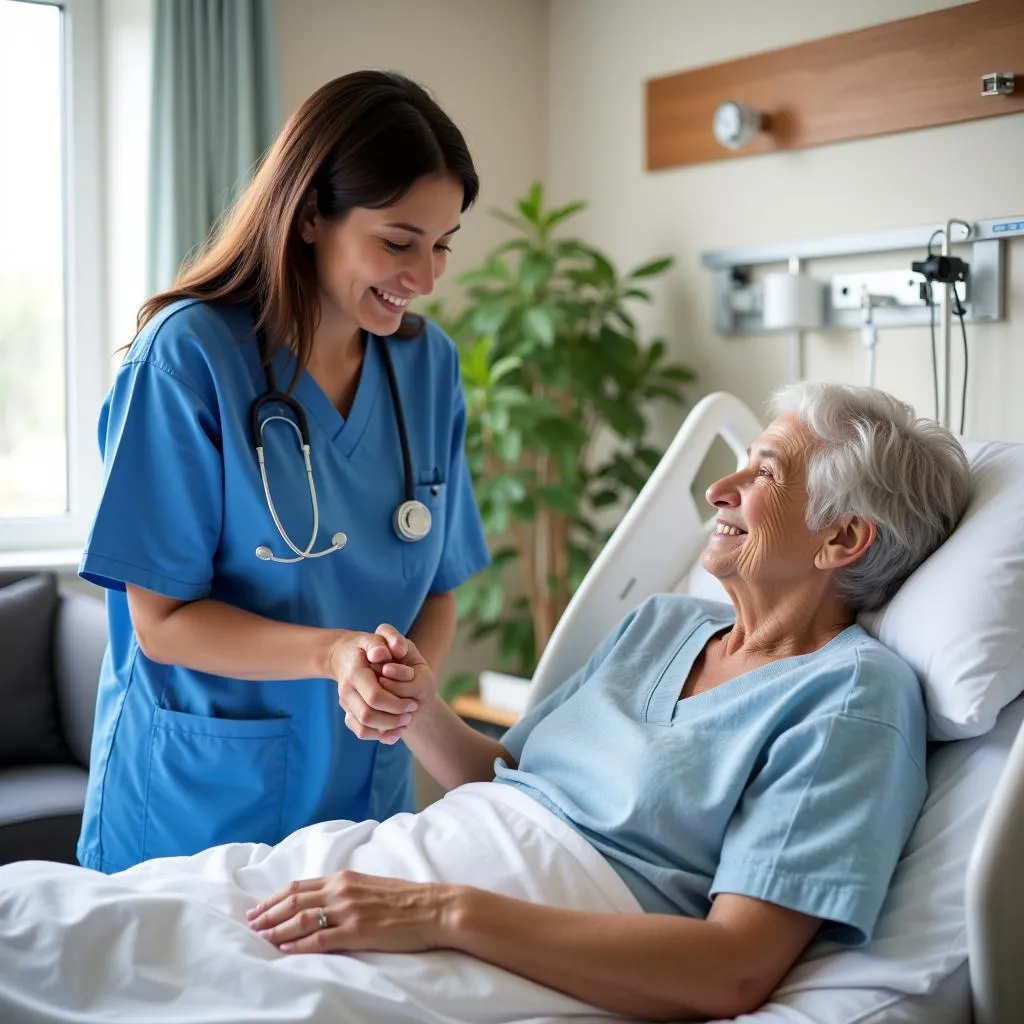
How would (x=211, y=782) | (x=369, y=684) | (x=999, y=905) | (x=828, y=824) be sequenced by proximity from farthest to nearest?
1. (x=211, y=782)
2. (x=369, y=684)
3. (x=828, y=824)
4. (x=999, y=905)

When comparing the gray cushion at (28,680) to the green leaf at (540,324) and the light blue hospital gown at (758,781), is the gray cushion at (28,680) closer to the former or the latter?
the green leaf at (540,324)

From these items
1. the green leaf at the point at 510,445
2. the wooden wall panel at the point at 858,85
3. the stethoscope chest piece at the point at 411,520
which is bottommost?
the stethoscope chest piece at the point at 411,520

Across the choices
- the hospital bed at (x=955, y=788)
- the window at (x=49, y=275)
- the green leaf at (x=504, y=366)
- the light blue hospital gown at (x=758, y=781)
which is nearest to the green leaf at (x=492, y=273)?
the green leaf at (x=504, y=366)

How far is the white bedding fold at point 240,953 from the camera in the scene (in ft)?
3.82

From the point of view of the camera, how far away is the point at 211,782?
1646mm

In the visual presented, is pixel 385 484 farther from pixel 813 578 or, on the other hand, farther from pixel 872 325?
Answer: pixel 872 325

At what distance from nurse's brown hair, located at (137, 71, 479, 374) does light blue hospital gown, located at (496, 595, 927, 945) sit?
630mm

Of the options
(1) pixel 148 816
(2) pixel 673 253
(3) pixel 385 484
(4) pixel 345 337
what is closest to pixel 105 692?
(1) pixel 148 816

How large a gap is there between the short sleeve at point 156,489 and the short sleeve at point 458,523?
0.46 metres

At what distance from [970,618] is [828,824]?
337mm

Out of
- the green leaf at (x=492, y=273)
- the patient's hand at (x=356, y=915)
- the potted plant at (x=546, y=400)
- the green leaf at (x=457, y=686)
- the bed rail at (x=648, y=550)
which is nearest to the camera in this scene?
the patient's hand at (x=356, y=915)

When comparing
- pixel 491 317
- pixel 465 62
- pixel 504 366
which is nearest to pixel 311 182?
Answer: pixel 504 366

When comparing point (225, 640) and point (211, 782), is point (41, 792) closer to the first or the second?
point (211, 782)

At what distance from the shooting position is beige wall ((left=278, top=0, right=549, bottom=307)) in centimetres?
329
